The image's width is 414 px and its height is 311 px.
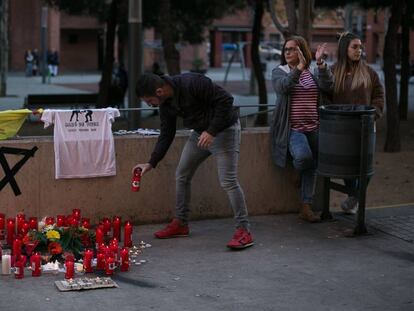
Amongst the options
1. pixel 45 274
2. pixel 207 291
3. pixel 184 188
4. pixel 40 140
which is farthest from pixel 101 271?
pixel 40 140

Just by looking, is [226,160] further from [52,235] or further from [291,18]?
[291,18]

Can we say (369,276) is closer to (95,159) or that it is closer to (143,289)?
(143,289)

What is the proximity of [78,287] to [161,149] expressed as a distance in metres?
1.66

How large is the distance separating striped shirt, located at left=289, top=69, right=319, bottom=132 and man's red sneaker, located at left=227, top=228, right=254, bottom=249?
4.24 feet

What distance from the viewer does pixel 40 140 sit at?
7.09 meters

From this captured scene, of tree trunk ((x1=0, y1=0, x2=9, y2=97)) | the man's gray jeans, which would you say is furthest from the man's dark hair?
tree trunk ((x1=0, y1=0, x2=9, y2=97))

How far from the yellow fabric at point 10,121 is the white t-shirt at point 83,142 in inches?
8.0

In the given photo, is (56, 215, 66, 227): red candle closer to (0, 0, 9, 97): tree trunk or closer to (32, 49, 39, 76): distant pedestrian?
(0, 0, 9, 97): tree trunk

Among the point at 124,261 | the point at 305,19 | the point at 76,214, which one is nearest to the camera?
the point at 124,261

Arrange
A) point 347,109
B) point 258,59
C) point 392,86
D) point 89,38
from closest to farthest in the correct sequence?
point 347,109 → point 392,86 → point 258,59 → point 89,38

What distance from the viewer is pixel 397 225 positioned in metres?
7.46

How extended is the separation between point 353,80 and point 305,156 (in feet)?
2.96

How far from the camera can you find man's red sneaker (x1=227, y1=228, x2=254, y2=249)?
21.4ft

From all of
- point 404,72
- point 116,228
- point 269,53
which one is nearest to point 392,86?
point 404,72
